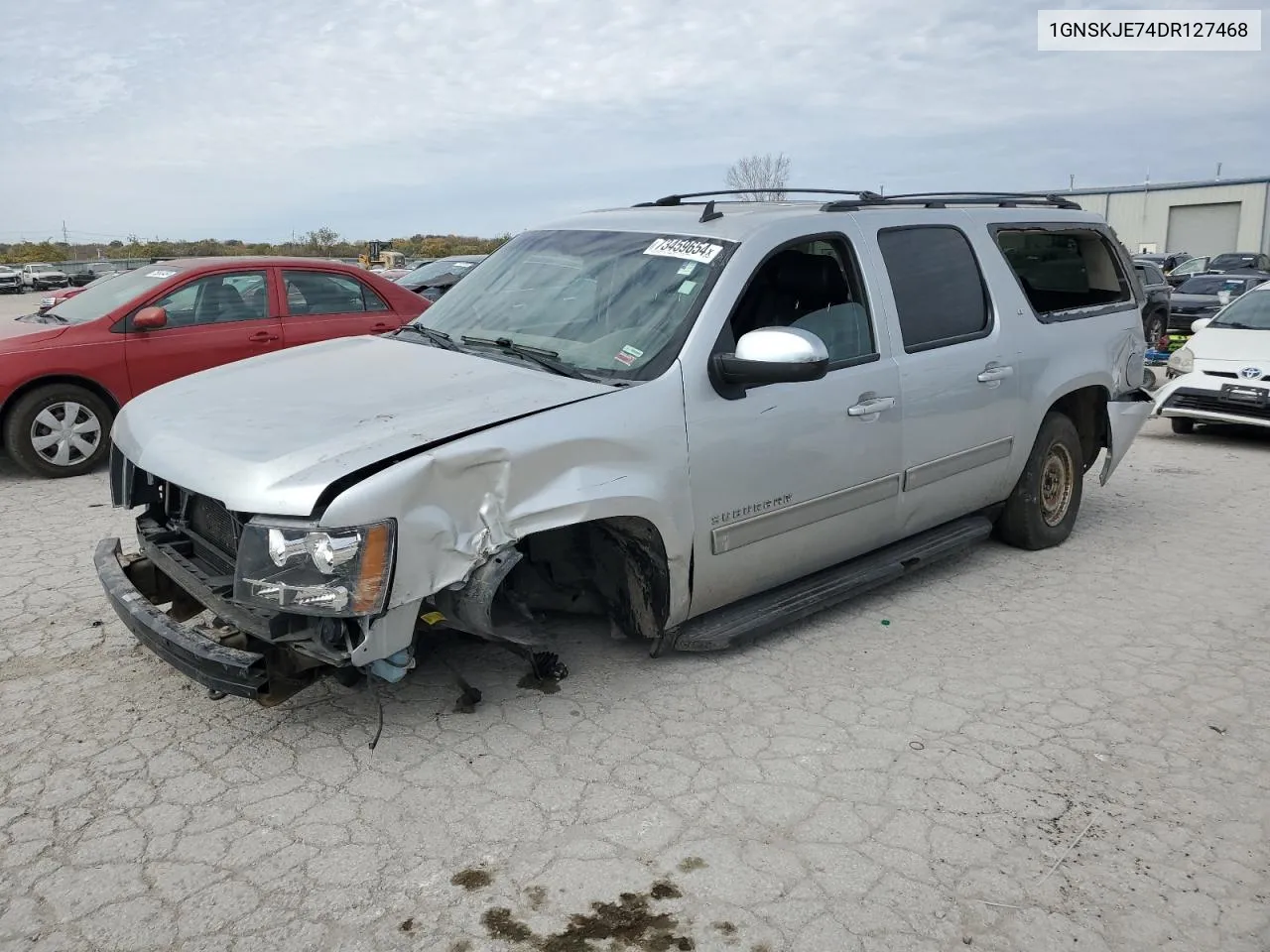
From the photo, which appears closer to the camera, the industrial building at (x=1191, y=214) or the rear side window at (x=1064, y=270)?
the rear side window at (x=1064, y=270)

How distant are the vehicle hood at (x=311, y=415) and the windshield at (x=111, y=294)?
424 centimetres

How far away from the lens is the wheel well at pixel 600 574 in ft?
12.1

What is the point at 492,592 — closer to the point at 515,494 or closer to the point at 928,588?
the point at 515,494

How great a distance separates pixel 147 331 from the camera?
7.67m

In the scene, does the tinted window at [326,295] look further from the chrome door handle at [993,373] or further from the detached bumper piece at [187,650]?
the chrome door handle at [993,373]

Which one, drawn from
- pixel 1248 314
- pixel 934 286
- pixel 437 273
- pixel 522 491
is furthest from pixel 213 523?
pixel 437 273

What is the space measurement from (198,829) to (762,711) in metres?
1.95

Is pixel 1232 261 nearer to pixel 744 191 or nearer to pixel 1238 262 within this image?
pixel 1238 262

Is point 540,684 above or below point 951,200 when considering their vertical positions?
below

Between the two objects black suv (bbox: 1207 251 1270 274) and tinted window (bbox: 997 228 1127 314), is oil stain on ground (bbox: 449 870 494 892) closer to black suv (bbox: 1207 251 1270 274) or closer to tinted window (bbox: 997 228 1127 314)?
tinted window (bbox: 997 228 1127 314)

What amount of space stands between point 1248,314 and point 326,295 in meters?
8.50

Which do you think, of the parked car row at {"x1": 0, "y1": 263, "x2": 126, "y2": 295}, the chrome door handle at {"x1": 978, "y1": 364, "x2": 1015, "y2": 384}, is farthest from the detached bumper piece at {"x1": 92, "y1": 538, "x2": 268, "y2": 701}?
the parked car row at {"x1": 0, "y1": 263, "x2": 126, "y2": 295}

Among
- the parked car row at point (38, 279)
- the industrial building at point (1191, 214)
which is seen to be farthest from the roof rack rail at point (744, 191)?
the industrial building at point (1191, 214)

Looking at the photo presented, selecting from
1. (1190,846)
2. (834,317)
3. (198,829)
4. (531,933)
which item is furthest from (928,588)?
(198,829)
